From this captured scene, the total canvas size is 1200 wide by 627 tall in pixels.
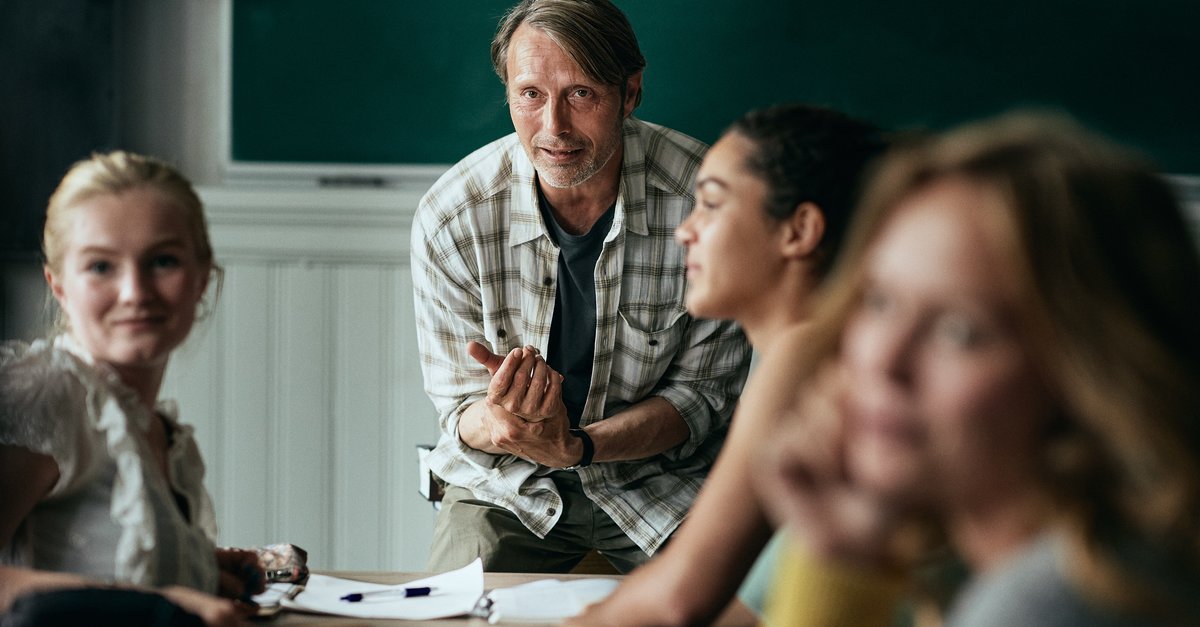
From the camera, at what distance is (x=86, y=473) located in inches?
Result: 31.2

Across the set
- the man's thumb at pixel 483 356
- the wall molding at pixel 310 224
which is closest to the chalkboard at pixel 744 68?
the wall molding at pixel 310 224

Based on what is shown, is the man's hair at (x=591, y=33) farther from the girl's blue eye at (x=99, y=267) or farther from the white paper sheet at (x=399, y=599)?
the girl's blue eye at (x=99, y=267)

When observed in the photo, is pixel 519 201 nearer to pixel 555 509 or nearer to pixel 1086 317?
pixel 555 509

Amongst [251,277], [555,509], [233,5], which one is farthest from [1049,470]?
[233,5]

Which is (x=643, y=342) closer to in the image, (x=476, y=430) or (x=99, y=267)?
(x=476, y=430)

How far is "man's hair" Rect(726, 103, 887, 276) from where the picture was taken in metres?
0.96

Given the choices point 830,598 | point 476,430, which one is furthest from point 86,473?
point 476,430

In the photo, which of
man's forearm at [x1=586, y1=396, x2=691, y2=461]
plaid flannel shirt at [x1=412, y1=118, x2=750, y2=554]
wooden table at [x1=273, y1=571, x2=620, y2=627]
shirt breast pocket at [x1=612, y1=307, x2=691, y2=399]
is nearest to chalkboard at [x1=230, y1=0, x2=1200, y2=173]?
plaid flannel shirt at [x1=412, y1=118, x2=750, y2=554]

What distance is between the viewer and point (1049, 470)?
501mm

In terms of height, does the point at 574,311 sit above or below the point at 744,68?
below

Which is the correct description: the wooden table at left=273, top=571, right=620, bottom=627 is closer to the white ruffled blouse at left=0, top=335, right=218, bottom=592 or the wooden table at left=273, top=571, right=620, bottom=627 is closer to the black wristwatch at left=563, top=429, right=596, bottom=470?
the white ruffled blouse at left=0, top=335, right=218, bottom=592

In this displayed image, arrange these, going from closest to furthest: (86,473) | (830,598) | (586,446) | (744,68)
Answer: (830,598) → (86,473) → (586,446) → (744,68)

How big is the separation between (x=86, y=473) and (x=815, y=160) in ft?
2.08

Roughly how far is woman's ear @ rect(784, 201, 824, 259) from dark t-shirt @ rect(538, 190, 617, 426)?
0.66 metres
